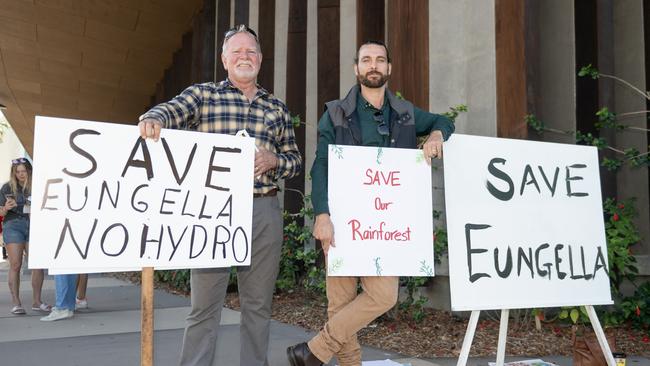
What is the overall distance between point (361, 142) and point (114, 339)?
307 centimetres

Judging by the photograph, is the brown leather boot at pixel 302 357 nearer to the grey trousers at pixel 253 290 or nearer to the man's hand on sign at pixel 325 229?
the grey trousers at pixel 253 290

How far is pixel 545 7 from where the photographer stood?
Answer: 6258 mm

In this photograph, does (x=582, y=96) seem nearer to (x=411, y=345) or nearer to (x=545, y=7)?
(x=545, y=7)

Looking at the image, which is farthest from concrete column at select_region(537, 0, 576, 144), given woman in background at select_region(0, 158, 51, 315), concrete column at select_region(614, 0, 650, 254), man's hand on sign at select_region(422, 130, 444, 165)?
woman in background at select_region(0, 158, 51, 315)

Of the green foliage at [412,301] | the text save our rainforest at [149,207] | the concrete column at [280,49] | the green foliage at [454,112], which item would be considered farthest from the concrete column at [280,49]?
the text save our rainforest at [149,207]

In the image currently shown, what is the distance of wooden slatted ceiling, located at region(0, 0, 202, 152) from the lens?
17.8 m

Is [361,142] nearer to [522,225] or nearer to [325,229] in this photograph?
[325,229]

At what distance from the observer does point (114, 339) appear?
5188 mm

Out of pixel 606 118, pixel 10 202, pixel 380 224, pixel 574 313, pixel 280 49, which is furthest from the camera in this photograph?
pixel 280 49

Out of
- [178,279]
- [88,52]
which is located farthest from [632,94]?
[88,52]

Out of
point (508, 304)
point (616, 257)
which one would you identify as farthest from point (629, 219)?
point (508, 304)

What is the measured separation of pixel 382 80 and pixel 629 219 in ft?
10.4

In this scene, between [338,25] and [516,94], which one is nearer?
[516,94]

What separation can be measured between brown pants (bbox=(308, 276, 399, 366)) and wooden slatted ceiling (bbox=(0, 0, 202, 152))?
15234 mm
